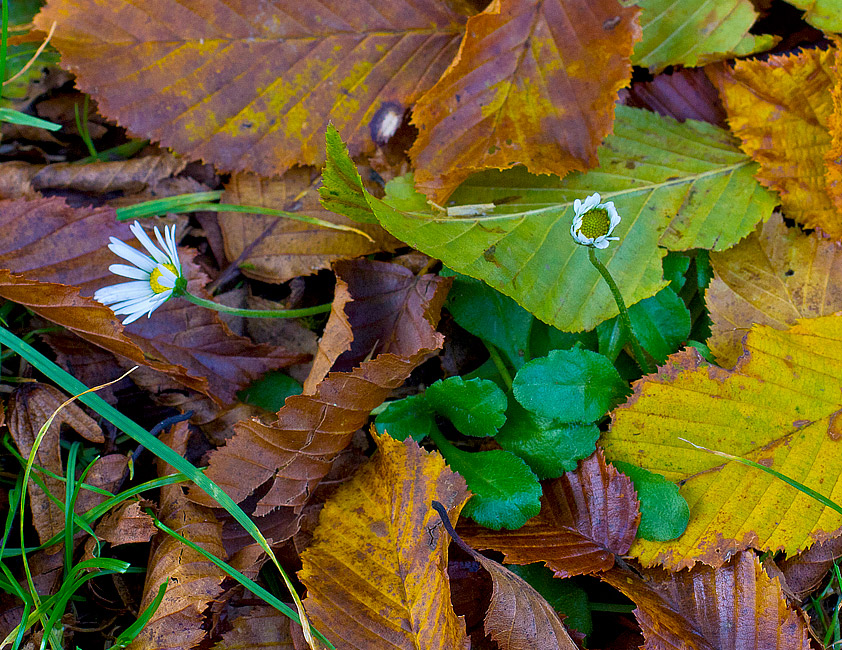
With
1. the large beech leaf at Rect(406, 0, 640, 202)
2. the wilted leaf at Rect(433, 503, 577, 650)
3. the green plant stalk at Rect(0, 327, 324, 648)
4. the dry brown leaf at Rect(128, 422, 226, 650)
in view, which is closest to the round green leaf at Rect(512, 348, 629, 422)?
the wilted leaf at Rect(433, 503, 577, 650)

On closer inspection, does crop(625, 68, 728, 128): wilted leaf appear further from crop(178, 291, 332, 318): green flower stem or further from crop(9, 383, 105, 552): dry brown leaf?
crop(9, 383, 105, 552): dry brown leaf

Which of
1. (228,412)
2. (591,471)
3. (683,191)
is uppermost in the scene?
(683,191)

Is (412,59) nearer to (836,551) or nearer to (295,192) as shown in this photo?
(295,192)

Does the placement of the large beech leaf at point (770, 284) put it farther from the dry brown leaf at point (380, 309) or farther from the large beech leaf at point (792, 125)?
the dry brown leaf at point (380, 309)

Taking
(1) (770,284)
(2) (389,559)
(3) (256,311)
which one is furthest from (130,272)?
(1) (770,284)

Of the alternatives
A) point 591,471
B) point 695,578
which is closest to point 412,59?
point 591,471

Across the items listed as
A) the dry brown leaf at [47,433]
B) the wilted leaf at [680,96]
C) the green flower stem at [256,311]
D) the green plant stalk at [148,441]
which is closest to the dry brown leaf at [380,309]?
the green flower stem at [256,311]

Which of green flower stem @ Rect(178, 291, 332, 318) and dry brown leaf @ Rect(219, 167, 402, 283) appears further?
dry brown leaf @ Rect(219, 167, 402, 283)
